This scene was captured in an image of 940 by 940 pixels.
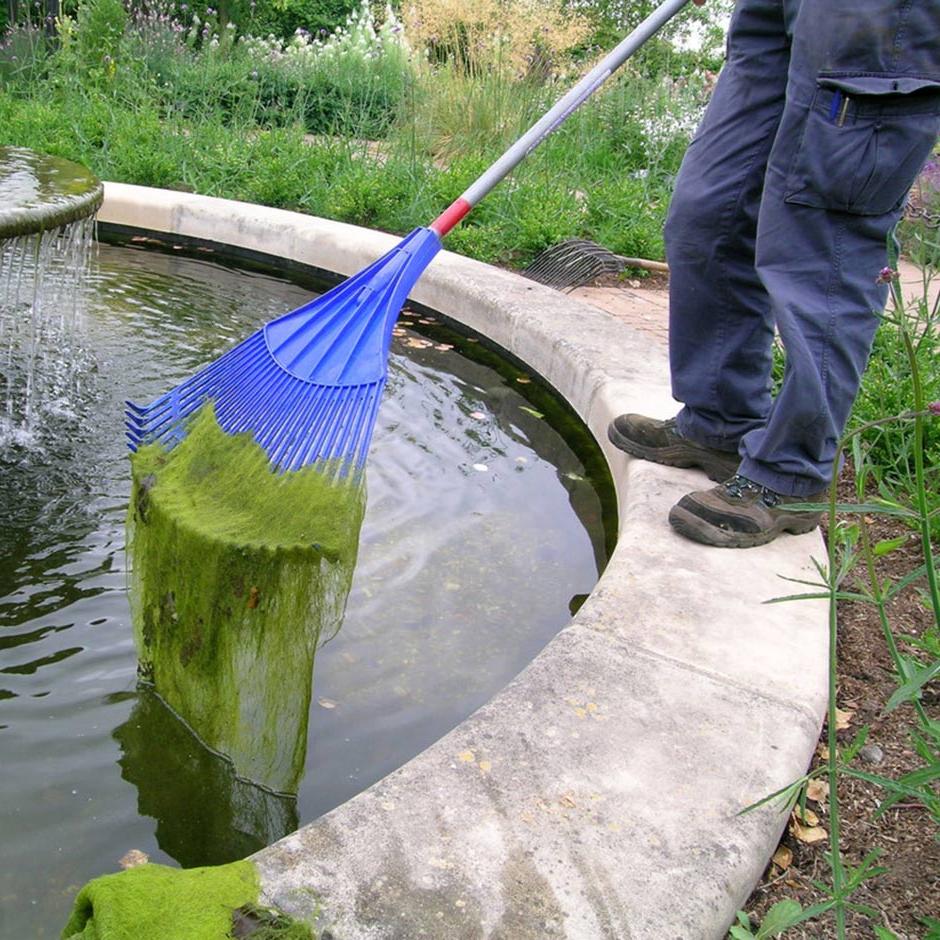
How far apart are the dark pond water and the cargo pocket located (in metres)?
0.94

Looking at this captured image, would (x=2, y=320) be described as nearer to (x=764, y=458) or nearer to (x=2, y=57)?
(x=764, y=458)

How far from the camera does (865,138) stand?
6.07 ft

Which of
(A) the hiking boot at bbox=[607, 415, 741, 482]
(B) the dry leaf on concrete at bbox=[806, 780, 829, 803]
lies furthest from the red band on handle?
(B) the dry leaf on concrete at bbox=[806, 780, 829, 803]

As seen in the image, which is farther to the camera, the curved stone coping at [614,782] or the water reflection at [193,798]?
the water reflection at [193,798]

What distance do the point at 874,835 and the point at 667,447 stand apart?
1141mm

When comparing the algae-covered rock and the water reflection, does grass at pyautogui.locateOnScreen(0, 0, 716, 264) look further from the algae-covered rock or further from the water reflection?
the water reflection

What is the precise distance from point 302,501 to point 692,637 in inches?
25.6

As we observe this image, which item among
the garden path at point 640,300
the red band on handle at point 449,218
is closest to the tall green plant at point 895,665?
the red band on handle at point 449,218

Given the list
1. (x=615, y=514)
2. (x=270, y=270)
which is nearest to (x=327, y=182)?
(x=270, y=270)

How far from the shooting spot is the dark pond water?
5.09 feet

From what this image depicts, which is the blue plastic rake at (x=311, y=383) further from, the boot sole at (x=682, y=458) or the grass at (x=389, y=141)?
the grass at (x=389, y=141)

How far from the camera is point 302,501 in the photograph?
1.67 metres

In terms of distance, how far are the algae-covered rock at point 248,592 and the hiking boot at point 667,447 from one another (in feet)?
3.03

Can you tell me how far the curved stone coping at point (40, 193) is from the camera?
241cm
